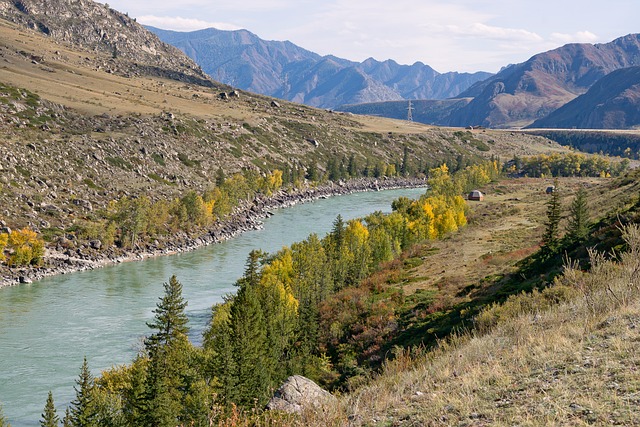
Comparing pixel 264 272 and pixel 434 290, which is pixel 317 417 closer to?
pixel 434 290

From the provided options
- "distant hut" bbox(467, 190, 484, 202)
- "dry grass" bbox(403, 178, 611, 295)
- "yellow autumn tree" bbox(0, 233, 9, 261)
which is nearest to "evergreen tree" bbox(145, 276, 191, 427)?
"dry grass" bbox(403, 178, 611, 295)

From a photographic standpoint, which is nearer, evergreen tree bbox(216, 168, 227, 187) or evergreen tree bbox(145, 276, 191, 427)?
evergreen tree bbox(145, 276, 191, 427)

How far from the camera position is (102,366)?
44.5 meters

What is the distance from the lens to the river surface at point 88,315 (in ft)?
135

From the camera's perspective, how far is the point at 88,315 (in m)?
58.1

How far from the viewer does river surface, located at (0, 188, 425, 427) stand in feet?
135

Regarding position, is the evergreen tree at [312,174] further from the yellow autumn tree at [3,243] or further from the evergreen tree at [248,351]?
the evergreen tree at [248,351]

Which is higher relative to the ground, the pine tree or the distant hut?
the distant hut

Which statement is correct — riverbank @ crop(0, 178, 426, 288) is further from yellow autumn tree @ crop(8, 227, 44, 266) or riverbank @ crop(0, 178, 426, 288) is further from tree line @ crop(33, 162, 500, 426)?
tree line @ crop(33, 162, 500, 426)

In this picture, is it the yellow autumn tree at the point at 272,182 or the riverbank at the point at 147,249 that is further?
the yellow autumn tree at the point at 272,182

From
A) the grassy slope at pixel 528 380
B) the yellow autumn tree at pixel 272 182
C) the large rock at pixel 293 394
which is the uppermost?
the grassy slope at pixel 528 380

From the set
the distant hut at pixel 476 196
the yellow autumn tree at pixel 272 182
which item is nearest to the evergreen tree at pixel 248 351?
the distant hut at pixel 476 196

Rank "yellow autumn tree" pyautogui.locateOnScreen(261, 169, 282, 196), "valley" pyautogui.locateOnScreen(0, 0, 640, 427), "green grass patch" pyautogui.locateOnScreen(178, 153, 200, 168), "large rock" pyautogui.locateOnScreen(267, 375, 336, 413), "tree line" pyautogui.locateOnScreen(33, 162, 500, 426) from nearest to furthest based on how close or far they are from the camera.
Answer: "valley" pyautogui.locateOnScreen(0, 0, 640, 427)
"large rock" pyautogui.locateOnScreen(267, 375, 336, 413)
"tree line" pyautogui.locateOnScreen(33, 162, 500, 426)
"green grass patch" pyautogui.locateOnScreen(178, 153, 200, 168)
"yellow autumn tree" pyautogui.locateOnScreen(261, 169, 282, 196)

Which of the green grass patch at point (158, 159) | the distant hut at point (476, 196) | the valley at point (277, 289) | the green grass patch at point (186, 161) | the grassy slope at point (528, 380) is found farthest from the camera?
the green grass patch at point (186, 161)
